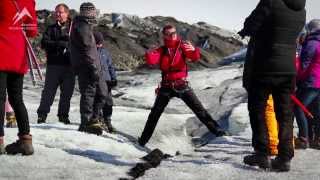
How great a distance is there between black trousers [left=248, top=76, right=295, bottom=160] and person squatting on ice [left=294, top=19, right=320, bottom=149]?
1945 millimetres

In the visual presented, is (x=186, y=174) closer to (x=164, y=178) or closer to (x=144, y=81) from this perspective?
(x=164, y=178)

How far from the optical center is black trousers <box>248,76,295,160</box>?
6.33 metres

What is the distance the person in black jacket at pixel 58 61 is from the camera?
33.9 feet

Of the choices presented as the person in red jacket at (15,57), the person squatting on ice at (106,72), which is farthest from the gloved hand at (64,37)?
the person in red jacket at (15,57)

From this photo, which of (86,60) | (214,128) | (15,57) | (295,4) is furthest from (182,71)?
(15,57)

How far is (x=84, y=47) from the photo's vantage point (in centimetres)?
879

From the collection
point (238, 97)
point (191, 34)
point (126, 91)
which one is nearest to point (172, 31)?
point (238, 97)

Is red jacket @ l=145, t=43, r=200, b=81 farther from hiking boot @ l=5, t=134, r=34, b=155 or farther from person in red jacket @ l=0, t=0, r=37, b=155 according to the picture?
hiking boot @ l=5, t=134, r=34, b=155

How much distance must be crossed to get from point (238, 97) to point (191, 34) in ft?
106

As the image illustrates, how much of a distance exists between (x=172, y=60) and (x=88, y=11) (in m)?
1.41

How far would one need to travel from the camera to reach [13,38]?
21.3 feet

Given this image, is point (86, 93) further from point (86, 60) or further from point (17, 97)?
point (17, 97)

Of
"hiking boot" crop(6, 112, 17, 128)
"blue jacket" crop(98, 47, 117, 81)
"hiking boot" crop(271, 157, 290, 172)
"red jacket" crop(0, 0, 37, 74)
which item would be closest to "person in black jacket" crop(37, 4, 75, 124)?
"blue jacket" crop(98, 47, 117, 81)

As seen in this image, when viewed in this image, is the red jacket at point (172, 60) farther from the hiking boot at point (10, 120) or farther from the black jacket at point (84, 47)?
the hiking boot at point (10, 120)
